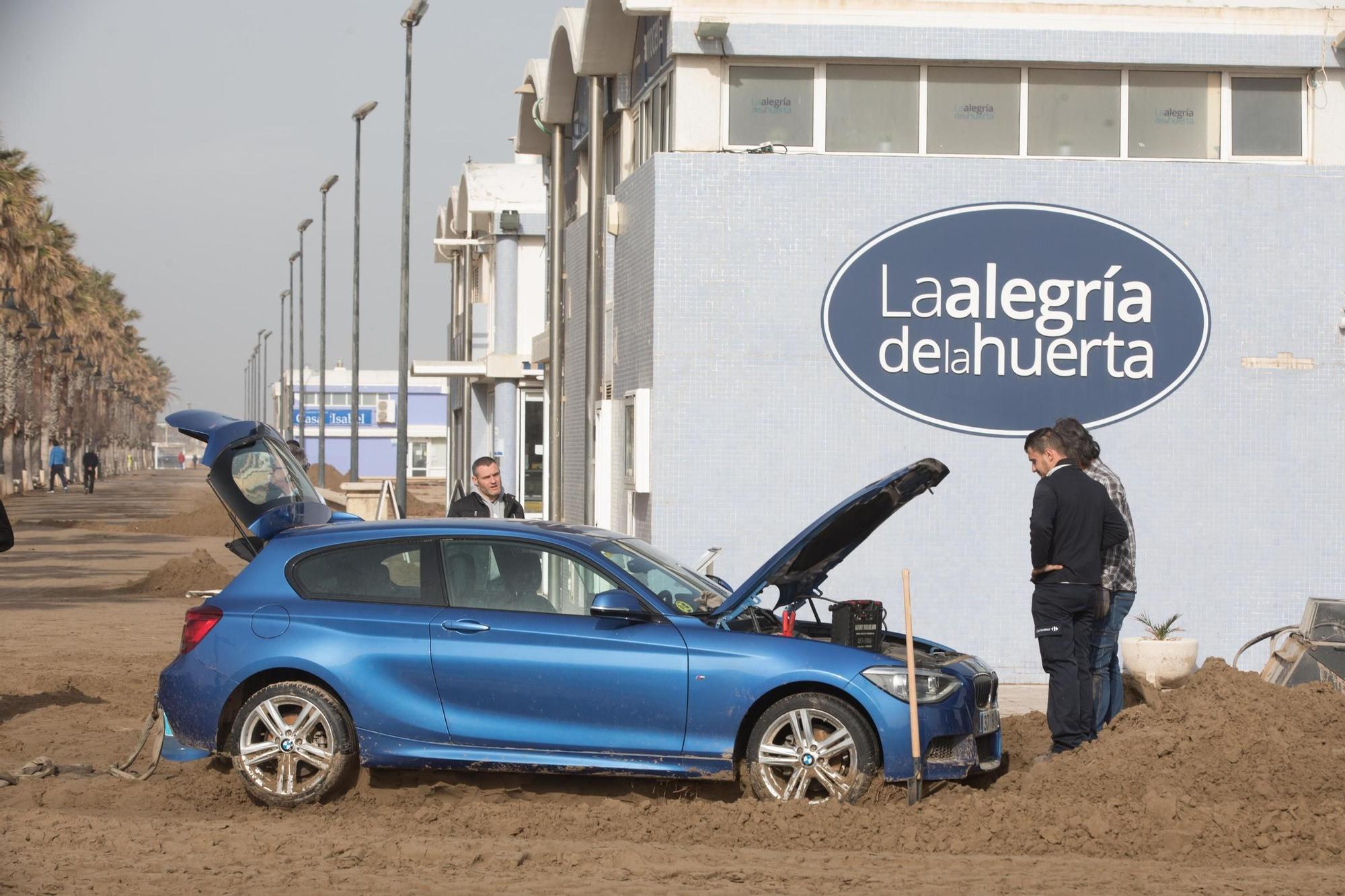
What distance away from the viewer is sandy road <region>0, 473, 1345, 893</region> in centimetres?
665

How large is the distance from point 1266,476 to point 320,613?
352 inches

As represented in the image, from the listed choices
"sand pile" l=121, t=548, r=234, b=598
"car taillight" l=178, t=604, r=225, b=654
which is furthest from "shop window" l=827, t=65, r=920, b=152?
"sand pile" l=121, t=548, r=234, b=598

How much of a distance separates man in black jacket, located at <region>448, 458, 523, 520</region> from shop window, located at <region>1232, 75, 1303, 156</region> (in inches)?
293

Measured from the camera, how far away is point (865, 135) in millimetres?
14523

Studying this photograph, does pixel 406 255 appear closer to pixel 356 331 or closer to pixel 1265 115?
pixel 356 331

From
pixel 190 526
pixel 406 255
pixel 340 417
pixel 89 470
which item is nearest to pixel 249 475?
pixel 406 255

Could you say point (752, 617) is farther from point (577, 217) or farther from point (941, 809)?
point (577, 217)

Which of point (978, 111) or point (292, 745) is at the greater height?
point (978, 111)

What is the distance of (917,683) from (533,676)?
1900 millimetres

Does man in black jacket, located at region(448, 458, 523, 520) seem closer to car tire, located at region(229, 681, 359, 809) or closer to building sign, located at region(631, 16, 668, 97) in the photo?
car tire, located at region(229, 681, 359, 809)

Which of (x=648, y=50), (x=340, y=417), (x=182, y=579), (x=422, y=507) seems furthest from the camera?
(x=340, y=417)

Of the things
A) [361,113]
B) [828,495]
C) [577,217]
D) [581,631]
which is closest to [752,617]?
[581,631]

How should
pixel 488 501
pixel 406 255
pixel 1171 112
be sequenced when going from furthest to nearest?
pixel 406 255 < pixel 1171 112 < pixel 488 501

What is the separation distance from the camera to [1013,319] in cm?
1408
